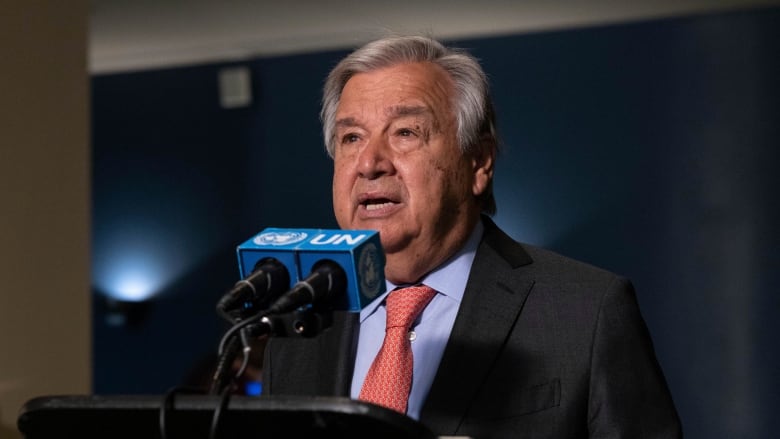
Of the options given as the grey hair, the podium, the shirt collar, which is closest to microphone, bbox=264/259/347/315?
the podium

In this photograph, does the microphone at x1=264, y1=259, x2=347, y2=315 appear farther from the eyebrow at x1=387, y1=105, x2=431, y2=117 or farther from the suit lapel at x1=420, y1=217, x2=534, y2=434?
the eyebrow at x1=387, y1=105, x2=431, y2=117

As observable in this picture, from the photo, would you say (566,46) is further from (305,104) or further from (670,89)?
(305,104)

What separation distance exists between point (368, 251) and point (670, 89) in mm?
4155

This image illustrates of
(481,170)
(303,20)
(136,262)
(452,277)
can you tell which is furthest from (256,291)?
(136,262)

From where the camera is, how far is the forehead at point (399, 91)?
6.29 ft

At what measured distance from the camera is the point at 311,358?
77.2 inches

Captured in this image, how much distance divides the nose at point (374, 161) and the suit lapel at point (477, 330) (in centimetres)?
24

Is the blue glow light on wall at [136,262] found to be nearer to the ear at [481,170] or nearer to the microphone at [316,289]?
the ear at [481,170]

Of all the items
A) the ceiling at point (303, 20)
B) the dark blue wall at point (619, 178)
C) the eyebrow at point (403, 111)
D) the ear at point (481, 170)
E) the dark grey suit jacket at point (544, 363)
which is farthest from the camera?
the ceiling at point (303, 20)

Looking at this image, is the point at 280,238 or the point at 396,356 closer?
the point at 280,238

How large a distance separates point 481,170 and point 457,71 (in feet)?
0.64

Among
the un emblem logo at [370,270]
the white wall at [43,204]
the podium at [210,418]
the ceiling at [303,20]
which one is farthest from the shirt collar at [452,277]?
the ceiling at [303,20]

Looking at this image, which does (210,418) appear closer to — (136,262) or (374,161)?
(374,161)

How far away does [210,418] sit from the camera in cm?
107
